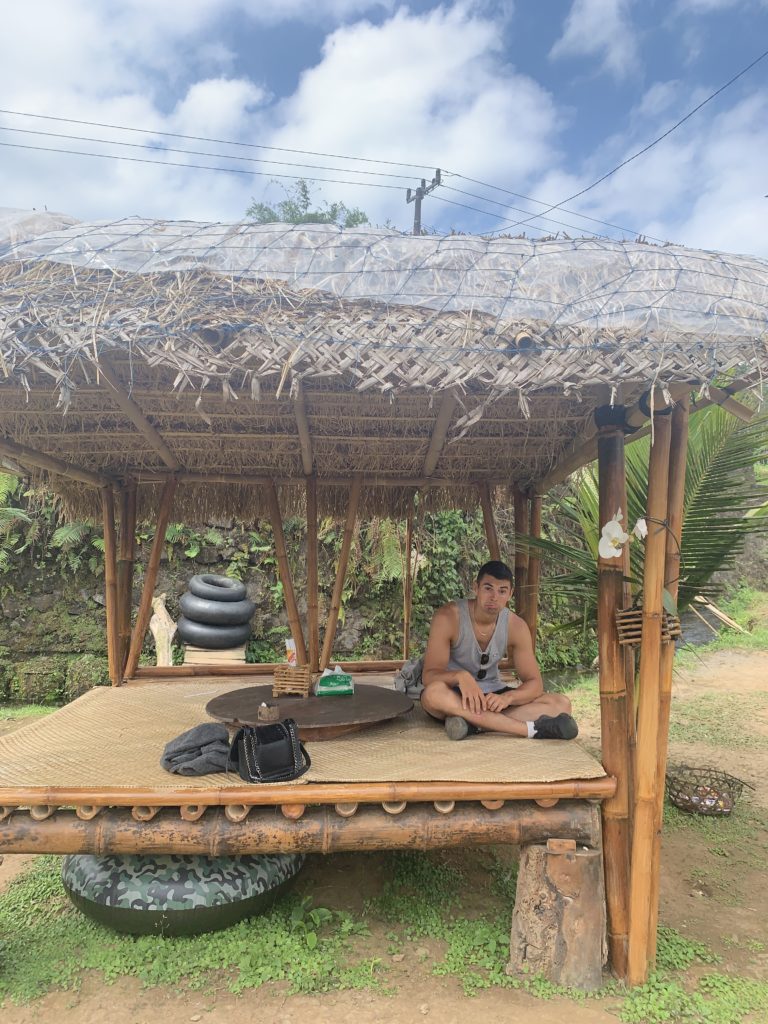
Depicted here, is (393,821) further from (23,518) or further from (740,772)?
(23,518)

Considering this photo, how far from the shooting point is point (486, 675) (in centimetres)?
343

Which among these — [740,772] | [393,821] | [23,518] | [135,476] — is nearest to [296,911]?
[393,821]

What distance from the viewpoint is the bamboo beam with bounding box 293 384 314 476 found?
306cm

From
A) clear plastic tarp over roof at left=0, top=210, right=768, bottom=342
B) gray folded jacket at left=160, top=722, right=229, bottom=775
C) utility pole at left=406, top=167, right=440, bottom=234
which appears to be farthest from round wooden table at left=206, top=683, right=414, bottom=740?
utility pole at left=406, top=167, right=440, bottom=234

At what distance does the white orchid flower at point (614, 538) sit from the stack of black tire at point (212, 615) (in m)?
5.16

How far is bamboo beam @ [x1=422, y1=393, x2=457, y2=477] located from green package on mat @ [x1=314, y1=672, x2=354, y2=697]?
1397 millimetres

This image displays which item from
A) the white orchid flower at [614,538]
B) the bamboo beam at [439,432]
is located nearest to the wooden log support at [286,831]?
the white orchid flower at [614,538]

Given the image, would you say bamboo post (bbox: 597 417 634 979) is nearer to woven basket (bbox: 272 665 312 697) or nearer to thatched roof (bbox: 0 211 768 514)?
thatched roof (bbox: 0 211 768 514)

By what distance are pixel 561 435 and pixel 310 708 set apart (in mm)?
2013

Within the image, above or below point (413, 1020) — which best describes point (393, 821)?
above

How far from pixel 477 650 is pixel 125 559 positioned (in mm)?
2638

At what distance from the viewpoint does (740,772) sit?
4.69 meters

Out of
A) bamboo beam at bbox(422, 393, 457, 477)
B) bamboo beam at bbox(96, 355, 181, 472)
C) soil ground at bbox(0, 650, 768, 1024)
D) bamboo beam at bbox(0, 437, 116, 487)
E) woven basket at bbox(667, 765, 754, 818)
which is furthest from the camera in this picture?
woven basket at bbox(667, 765, 754, 818)

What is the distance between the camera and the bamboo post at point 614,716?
7.88ft
